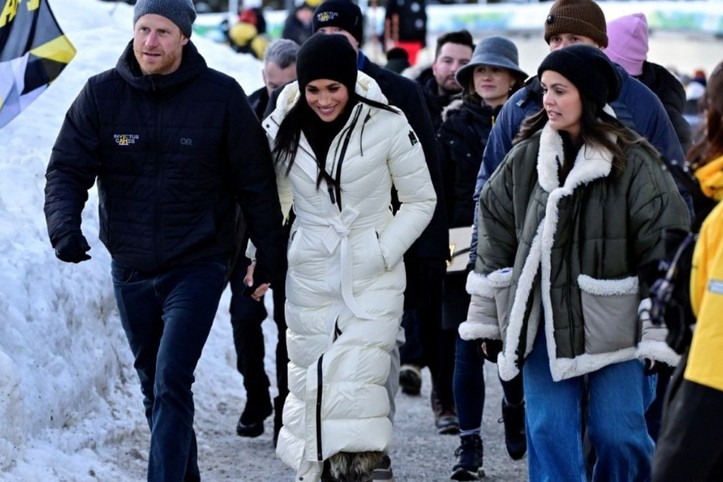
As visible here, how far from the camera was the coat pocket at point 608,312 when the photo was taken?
5594 millimetres

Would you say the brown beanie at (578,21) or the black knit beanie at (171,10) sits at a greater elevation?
the black knit beanie at (171,10)

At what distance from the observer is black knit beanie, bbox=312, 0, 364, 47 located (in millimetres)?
7520

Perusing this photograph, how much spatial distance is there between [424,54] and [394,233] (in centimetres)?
2351

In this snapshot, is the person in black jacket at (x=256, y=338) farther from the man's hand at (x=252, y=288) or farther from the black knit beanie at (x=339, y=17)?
the man's hand at (x=252, y=288)

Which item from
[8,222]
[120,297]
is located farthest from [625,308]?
[8,222]

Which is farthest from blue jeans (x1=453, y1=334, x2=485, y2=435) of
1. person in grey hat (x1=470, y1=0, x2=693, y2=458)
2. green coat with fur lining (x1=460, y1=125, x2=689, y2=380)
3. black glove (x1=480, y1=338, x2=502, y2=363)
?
green coat with fur lining (x1=460, y1=125, x2=689, y2=380)

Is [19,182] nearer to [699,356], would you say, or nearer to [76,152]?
[76,152]

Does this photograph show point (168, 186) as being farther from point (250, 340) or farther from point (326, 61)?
point (250, 340)


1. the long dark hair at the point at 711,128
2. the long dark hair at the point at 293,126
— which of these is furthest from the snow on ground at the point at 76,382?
the long dark hair at the point at 711,128

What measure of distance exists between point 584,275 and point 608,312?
163mm

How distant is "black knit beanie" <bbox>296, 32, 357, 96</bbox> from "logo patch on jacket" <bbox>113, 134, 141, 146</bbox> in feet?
2.42

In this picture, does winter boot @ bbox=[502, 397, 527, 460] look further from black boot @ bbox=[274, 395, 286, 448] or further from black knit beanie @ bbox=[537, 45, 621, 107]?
black knit beanie @ bbox=[537, 45, 621, 107]

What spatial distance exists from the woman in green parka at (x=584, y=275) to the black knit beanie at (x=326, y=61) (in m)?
0.99

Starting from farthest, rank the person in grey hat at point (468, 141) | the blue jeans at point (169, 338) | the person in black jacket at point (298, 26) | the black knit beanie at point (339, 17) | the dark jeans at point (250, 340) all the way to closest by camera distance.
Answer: the person in black jacket at point (298, 26) → the dark jeans at point (250, 340) → the person in grey hat at point (468, 141) → the black knit beanie at point (339, 17) → the blue jeans at point (169, 338)
